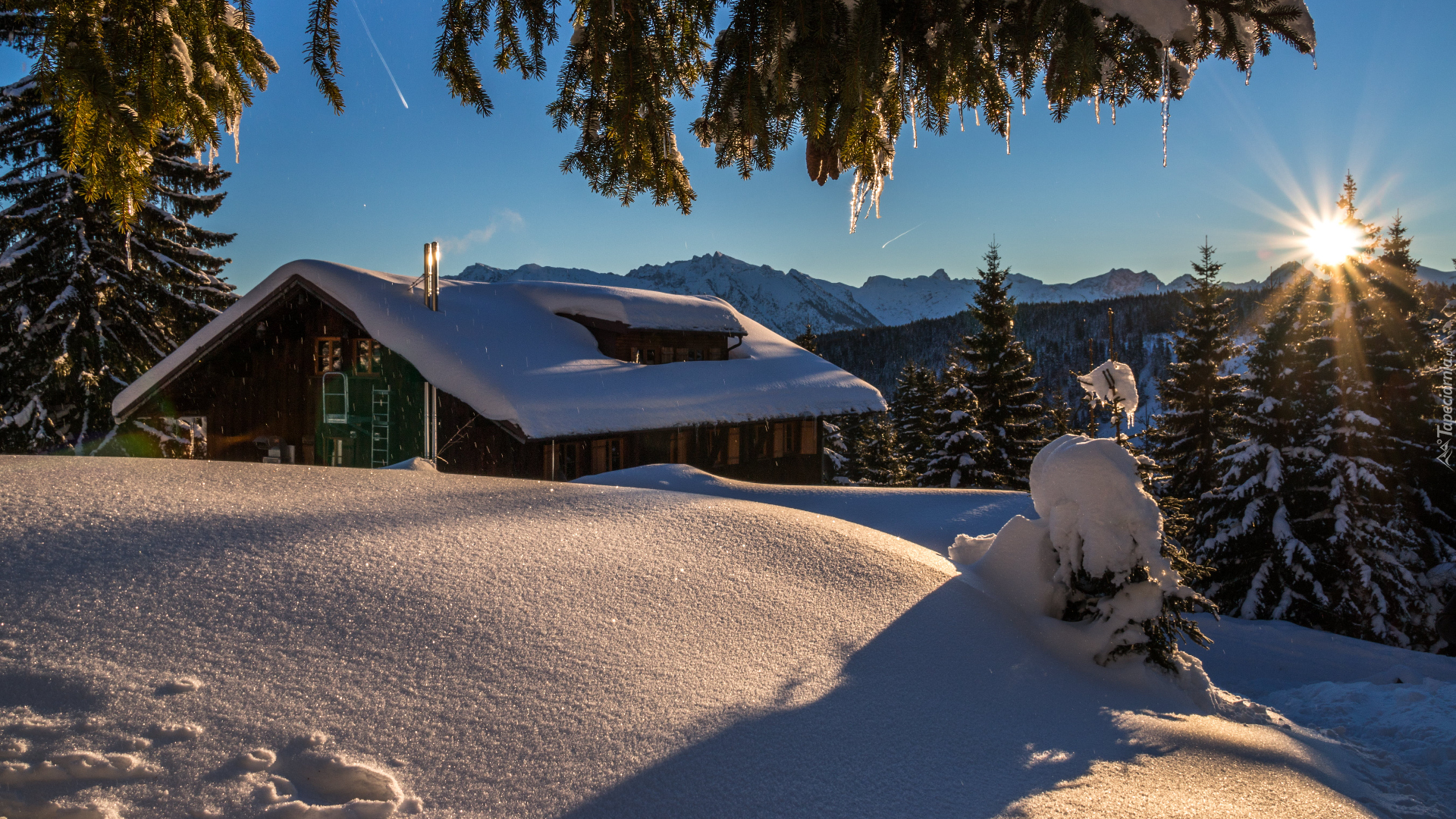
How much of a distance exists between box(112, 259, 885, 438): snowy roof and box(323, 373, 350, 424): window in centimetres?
196

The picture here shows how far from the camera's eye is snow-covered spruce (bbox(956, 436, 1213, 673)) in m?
4.71

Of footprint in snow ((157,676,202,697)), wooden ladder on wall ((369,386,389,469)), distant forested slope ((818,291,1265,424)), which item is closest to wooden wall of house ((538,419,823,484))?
wooden ladder on wall ((369,386,389,469))

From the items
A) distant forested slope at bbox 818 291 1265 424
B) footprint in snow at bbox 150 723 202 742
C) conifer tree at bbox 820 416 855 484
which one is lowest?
conifer tree at bbox 820 416 855 484

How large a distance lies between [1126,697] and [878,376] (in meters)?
127

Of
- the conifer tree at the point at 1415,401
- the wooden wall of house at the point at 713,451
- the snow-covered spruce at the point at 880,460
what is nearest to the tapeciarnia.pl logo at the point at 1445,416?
the conifer tree at the point at 1415,401

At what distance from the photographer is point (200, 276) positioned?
63.5ft

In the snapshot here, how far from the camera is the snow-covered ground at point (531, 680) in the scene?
216 cm

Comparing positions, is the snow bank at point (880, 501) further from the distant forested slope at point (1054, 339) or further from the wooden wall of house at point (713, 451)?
the distant forested slope at point (1054, 339)

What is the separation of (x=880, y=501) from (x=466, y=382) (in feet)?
26.9

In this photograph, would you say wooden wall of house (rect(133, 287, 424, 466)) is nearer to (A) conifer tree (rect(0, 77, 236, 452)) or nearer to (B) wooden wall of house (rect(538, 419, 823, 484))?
(A) conifer tree (rect(0, 77, 236, 452))

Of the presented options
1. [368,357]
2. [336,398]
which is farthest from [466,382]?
[336,398]

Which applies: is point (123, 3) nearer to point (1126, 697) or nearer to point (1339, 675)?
point (1126, 697)

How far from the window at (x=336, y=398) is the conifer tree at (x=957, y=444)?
51.0 feet

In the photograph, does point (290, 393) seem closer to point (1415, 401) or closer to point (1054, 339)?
point (1415, 401)
